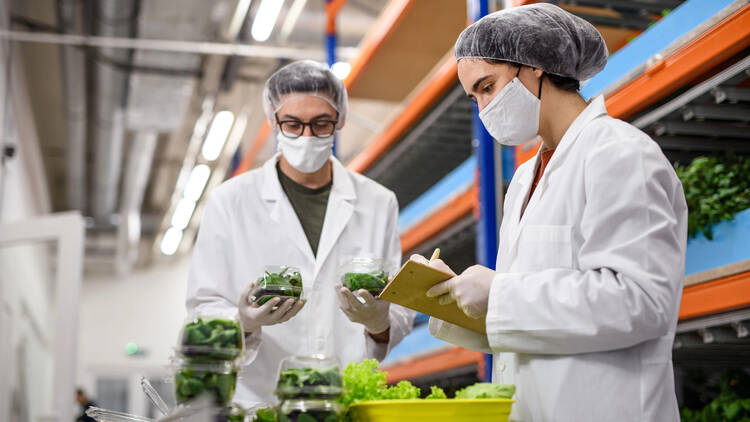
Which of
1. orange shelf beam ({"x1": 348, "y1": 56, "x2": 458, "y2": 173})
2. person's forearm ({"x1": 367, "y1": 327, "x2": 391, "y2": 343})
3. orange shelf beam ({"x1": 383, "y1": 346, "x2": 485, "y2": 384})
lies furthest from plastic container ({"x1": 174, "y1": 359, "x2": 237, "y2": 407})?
orange shelf beam ({"x1": 348, "y1": 56, "x2": 458, "y2": 173})

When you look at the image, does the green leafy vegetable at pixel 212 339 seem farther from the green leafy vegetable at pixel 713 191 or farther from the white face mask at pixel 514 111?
the green leafy vegetable at pixel 713 191

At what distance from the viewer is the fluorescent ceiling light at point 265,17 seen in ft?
20.3

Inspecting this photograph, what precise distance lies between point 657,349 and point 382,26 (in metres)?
4.12

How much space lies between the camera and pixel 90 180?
14.1 metres

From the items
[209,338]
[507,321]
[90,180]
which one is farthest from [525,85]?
[90,180]

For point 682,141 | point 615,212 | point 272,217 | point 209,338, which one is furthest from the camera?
point 682,141

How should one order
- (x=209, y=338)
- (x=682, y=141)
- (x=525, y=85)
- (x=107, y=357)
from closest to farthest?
1. (x=209, y=338)
2. (x=525, y=85)
3. (x=682, y=141)
4. (x=107, y=357)

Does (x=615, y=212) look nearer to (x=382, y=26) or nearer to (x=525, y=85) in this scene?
(x=525, y=85)

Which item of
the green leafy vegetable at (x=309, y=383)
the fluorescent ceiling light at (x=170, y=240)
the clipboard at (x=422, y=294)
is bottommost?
the green leafy vegetable at (x=309, y=383)

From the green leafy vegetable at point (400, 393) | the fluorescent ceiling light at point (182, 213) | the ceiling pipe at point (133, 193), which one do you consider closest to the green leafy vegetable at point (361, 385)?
the green leafy vegetable at point (400, 393)

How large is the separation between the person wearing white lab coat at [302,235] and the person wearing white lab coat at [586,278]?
64cm

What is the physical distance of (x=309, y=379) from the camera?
146 centimetres

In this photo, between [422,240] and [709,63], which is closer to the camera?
[709,63]

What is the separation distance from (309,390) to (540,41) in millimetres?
982
